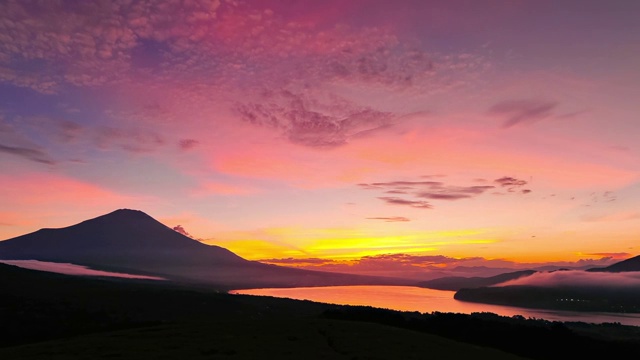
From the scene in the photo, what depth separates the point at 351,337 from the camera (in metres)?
51.7

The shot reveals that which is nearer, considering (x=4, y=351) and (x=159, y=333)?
(x=4, y=351)

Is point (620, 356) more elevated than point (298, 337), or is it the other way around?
point (298, 337)

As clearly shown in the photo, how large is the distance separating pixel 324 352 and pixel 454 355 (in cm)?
1345

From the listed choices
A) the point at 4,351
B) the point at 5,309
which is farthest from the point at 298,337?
the point at 5,309

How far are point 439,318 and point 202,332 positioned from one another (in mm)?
62548

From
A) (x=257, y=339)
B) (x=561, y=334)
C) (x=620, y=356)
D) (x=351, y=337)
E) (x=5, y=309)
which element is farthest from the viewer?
(x=5, y=309)

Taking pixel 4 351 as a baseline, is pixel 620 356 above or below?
below

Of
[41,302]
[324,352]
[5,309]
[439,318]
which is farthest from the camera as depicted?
[41,302]

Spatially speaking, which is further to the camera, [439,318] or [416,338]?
[439,318]

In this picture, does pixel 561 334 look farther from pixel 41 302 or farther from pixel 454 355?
pixel 41 302

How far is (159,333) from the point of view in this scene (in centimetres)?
5144

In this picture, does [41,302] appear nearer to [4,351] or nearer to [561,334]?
[4,351]

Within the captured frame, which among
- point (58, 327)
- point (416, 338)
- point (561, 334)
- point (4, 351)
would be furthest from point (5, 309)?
point (561, 334)

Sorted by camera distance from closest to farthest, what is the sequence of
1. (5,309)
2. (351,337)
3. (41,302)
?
1. (351,337)
2. (5,309)
3. (41,302)
